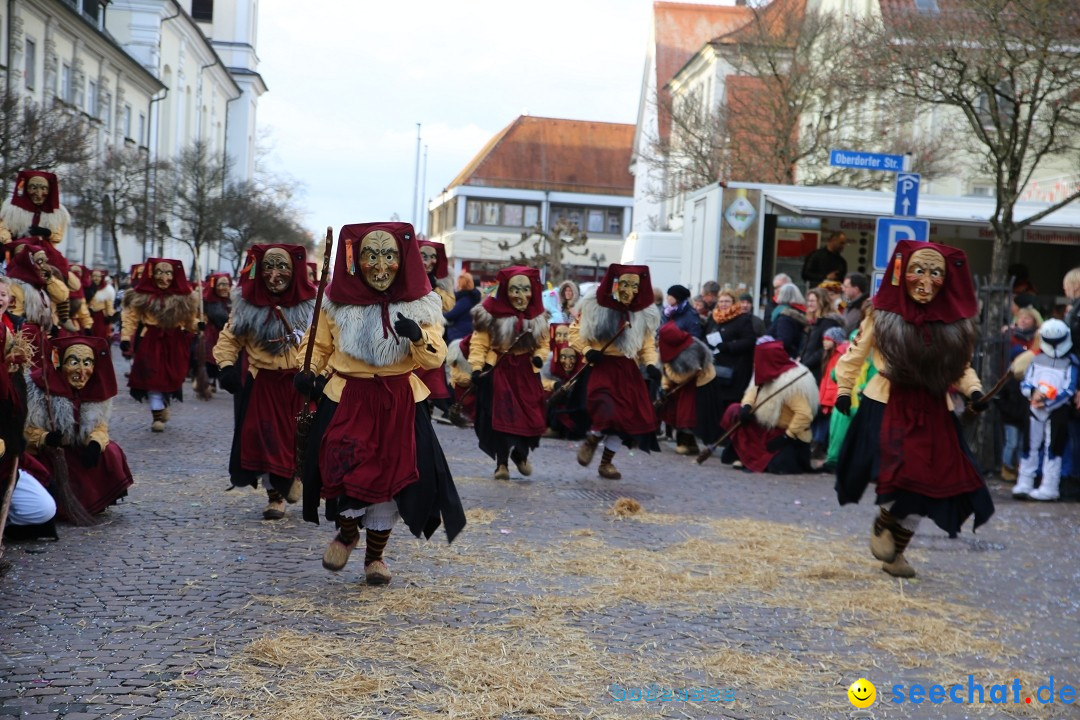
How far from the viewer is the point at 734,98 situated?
33938mm

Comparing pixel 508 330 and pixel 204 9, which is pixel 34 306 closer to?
pixel 508 330

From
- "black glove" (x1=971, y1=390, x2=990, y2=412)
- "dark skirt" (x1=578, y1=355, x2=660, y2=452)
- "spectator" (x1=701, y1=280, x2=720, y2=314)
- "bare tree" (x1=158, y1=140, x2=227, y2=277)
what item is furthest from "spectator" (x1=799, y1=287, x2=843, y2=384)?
"bare tree" (x1=158, y1=140, x2=227, y2=277)

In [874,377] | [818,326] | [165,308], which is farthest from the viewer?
[165,308]

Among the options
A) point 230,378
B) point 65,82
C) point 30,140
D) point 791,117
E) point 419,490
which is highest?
point 65,82

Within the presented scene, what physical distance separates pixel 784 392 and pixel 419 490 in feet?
22.1

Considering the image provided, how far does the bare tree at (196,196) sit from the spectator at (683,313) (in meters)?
29.4

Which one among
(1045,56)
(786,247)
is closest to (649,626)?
(1045,56)

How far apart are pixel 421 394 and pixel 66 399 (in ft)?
8.78

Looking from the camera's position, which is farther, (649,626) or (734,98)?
(734,98)

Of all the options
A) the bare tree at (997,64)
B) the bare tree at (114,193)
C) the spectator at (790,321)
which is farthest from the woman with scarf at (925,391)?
the bare tree at (114,193)

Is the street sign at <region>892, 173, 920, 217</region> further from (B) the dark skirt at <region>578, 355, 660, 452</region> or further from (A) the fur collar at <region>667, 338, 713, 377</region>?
(B) the dark skirt at <region>578, 355, 660, 452</region>

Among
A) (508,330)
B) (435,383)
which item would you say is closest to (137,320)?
(435,383)

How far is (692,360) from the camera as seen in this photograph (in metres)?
14.3

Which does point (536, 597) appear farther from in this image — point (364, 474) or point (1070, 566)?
point (1070, 566)
